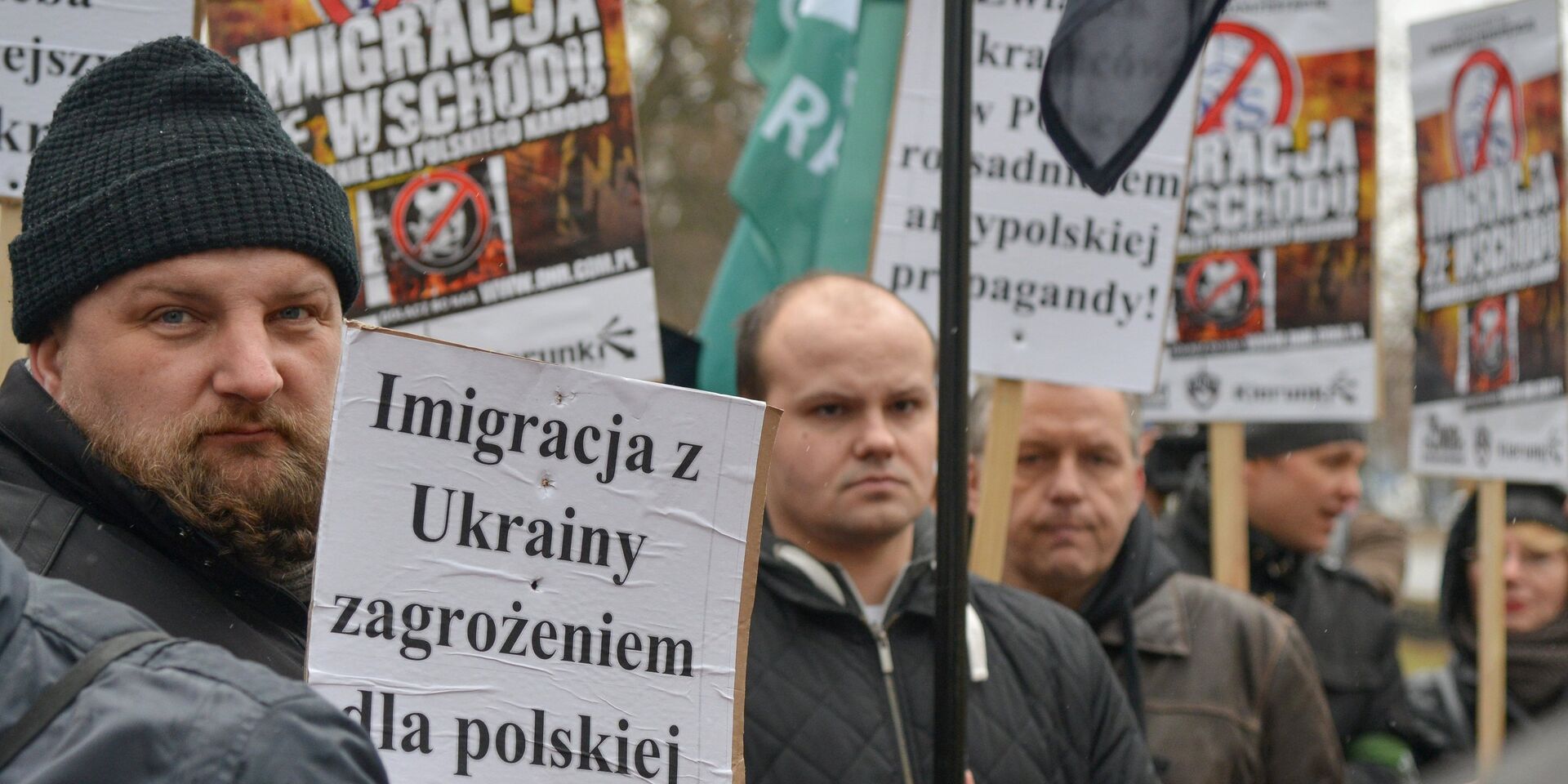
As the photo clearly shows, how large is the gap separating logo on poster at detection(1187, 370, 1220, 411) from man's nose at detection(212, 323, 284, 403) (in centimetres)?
360

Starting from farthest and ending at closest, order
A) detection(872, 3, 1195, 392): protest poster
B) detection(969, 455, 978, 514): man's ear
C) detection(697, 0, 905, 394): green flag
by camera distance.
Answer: detection(697, 0, 905, 394): green flag → detection(969, 455, 978, 514): man's ear → detection(872, 3, 1195, 392): protest poster

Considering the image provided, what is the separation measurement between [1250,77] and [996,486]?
2613 mm

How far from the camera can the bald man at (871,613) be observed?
2635 millimetres

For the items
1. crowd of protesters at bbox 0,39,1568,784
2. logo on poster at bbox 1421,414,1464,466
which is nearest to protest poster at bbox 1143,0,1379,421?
logo on poster at bbox 1421,414,1464,466

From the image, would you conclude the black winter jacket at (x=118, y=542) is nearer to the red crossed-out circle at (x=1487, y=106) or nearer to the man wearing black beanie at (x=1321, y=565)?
the man wearing black beanie at (x=1321, y=565)

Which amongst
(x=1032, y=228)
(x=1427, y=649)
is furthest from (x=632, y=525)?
(x=1427, y=649)

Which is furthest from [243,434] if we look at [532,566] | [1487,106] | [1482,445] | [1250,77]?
[1487,106]

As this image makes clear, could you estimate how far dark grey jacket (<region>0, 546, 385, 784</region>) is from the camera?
1096mm

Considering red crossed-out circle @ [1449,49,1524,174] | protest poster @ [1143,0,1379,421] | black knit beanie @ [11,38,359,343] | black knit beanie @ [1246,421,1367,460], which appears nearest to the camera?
black knit beanie @ [11,38,359,343]

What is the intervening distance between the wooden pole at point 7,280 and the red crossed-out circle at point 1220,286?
350 centimetres

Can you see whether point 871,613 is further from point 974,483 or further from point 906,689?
point 974,483

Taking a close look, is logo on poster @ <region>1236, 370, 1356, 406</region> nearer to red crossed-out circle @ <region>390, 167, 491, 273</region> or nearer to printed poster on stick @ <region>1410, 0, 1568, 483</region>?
printed poster on stick @ <region>1410, 0, 1568, 483</region>

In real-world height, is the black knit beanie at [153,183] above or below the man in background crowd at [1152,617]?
above

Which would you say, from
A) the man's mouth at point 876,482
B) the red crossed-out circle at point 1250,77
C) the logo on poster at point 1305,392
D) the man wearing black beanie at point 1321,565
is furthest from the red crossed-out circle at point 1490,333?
the man's mouth at point 876,482
